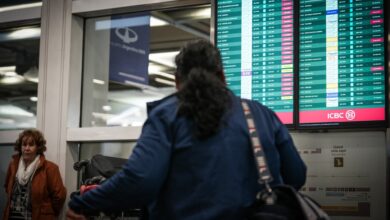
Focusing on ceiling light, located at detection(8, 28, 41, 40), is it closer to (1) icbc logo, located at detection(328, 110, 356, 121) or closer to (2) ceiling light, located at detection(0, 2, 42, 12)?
(2) ceiling light, located at detection(0, 2, 42, 12)

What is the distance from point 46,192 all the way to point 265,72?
227 cm

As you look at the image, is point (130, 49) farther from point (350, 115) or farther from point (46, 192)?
point (350, 115)

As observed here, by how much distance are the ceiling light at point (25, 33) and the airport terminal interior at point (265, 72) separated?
14mm

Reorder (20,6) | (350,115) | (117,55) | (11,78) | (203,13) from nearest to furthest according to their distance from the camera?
(350,115) → (203,13) → (117,55) → (20,6) → (11,78)

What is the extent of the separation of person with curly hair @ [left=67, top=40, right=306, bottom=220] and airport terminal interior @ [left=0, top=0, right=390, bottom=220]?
30.2 inches

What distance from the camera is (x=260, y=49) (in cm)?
432

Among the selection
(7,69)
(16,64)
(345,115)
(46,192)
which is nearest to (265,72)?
(345,115)

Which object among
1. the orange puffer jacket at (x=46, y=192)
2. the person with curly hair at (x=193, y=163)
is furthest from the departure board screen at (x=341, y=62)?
the orange puffer jacket at (x=46, y=192)

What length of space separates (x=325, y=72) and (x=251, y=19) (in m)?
0.69

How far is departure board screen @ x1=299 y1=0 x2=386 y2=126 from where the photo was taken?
3.92 m

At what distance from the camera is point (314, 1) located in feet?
13.6

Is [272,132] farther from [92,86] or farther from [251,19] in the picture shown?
[92,86]

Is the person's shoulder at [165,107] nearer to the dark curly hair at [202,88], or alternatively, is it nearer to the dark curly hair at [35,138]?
the dark curly hair at [202,88]

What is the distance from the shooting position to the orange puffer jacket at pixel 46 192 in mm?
5180
